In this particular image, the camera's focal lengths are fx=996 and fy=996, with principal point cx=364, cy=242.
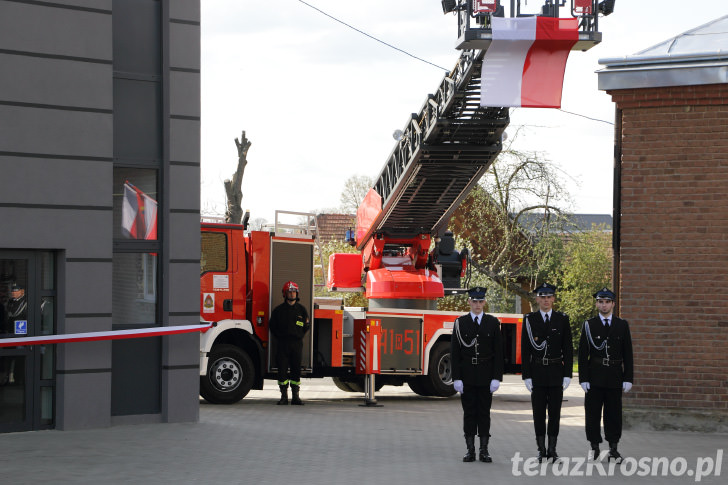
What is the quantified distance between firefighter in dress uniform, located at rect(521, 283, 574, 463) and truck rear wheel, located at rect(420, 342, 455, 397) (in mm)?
7081

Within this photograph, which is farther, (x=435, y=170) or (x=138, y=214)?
(x=435, y=170)

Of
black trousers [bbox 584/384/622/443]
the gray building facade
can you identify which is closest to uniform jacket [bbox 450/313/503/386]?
black trousers [bbox 584/384/622/443]

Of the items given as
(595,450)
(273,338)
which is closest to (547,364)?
(595,450)

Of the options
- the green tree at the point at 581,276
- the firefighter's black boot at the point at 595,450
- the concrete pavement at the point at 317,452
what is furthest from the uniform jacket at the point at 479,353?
the green tree at the point at 581,276

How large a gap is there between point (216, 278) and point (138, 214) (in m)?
3.24

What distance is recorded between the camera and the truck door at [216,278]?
15.5m

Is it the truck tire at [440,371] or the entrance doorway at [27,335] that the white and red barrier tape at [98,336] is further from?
the truck tire at [440,371]

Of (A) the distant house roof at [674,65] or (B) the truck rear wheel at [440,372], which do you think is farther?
(B) the truck rear wheel at [440,372]

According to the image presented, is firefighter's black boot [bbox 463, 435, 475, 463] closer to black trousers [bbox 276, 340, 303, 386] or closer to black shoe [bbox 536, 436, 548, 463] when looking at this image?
black shoe [bbox 536, 436, 548, 463]

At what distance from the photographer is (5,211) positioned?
11.3 meters

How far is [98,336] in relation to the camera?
38.6 ft

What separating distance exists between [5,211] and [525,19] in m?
6.88

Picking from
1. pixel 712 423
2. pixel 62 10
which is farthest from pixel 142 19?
pixel 712 423

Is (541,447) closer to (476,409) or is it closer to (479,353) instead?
(476,409)
